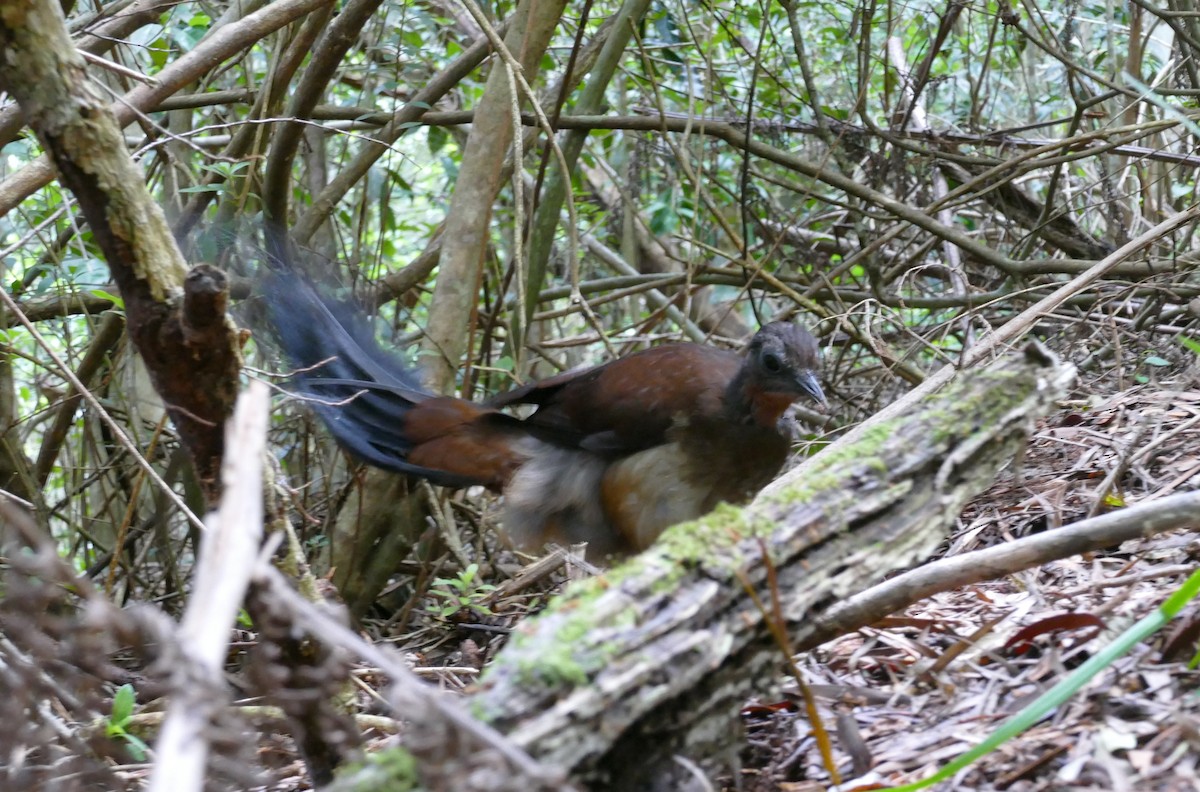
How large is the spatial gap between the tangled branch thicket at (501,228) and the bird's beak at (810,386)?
51cm

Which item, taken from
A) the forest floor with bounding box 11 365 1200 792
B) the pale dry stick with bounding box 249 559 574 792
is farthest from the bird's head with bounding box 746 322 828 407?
the pale dry stick with bounding box 249 559 574 792

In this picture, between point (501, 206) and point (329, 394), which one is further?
point (501, 206)

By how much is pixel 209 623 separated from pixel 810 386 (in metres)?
2.84

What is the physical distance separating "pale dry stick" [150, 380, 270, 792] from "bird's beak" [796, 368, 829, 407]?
2674mm

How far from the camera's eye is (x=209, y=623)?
1.10 meters

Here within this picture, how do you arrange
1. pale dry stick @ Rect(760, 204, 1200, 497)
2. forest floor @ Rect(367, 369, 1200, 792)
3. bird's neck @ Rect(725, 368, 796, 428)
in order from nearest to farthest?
1. forest floor @ Rect(367, 369, 1200, 792)
2. pale dry stick @ Rect(760, 204, 1200, 497)
3. bird's neck @ Rect(725, 368, 796, 428)

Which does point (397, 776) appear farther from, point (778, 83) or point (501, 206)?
point (501, 206)

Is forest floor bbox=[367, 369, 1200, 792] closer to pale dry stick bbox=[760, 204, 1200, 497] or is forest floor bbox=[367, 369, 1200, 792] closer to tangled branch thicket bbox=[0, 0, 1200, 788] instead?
pale dry stick bbox=[760, 204, 1200, 497]

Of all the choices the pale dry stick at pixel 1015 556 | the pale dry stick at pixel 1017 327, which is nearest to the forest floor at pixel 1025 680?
the pale dry stick at pixel 1015 556

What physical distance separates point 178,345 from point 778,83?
4400 millimetres

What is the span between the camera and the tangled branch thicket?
3.94 m

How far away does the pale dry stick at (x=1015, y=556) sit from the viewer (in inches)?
79.5

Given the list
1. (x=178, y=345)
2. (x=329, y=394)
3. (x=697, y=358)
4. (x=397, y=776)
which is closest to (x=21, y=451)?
(x=329, y=394)

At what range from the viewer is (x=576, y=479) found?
422 cm
